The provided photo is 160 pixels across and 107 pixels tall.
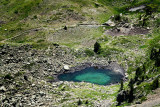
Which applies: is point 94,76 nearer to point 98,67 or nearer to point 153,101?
point 98,67

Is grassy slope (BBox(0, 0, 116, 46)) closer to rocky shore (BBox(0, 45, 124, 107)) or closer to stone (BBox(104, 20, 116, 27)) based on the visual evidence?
stone (BBox(104, 20, 116, 27))

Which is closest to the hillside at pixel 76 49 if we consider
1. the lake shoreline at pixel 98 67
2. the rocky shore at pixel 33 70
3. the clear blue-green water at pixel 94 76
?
the rocky shore at pixel 33 70

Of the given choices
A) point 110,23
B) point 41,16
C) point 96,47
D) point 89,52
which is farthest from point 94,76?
point 41,16

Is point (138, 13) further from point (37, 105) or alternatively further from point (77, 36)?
point (37, 105)

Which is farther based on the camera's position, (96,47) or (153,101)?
(96,47)

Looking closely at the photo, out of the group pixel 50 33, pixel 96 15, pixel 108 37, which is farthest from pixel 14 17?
pixel 108 37

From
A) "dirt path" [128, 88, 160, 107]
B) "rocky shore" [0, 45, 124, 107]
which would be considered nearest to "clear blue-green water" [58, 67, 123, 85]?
"rocky shore" [0, 45, 124, 107]
